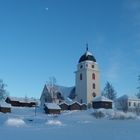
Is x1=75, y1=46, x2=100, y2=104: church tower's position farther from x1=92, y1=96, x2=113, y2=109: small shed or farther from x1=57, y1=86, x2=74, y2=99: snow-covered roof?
x1=92, y1=96, x2=113, y2=109: small shed

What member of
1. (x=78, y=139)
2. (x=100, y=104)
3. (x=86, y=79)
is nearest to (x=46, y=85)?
(x=86, y=79)

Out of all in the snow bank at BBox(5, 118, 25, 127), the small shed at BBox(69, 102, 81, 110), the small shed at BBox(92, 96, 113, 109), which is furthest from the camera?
the small shed at BBox(69, 102, 81, 110)

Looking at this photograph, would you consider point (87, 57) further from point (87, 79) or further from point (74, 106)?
point (74, 106)

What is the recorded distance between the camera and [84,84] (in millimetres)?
90188

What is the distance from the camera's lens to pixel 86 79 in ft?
296

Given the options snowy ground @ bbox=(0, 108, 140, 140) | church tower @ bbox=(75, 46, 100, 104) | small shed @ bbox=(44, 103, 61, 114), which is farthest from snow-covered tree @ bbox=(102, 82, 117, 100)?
snowy ground @ bbox=(0, 108, 140, 140)

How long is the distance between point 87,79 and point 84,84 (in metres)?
1.72

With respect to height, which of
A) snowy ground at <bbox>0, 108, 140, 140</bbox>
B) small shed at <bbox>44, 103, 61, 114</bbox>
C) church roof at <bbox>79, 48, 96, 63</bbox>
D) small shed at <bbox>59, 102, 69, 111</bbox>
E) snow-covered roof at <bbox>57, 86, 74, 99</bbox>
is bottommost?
snowy ground at <bbox>0, 108, 140, 140</bbox>

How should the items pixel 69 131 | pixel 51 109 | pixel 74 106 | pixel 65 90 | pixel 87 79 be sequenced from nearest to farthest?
pixel 69 131
pixel 51 109
pixel 74 106
pixel 87 79
pixel 65 90

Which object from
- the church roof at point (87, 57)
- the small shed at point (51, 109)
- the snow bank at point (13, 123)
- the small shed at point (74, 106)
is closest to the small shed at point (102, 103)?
the small shed at point (74, 106)

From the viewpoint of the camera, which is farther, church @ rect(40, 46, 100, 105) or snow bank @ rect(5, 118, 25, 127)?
church @ rect(40, 46, 100, 105)

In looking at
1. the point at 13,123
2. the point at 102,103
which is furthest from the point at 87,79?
the point at 13,123

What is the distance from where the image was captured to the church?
294 ft

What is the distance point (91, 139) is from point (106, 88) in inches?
3451
